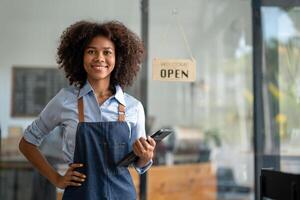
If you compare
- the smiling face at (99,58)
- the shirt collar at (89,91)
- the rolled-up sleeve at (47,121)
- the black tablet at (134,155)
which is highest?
the smiling face at (99,58)

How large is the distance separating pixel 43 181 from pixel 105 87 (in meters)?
1.01

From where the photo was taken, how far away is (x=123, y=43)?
1.57 meters

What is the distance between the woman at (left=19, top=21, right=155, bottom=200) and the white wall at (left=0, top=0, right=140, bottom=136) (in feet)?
2.44

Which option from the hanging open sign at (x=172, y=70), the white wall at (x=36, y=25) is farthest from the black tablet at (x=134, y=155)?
the white wall at (x=36, y=25)

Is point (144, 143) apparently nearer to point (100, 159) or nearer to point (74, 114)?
point (100, 159)

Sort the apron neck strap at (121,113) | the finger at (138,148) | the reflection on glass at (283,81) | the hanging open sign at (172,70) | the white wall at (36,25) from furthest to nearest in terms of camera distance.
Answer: the reflection on glass at (283,81) < the white wall at (36,25) < the hanging open sign at (172,70) < the apron neck strap at (121,113) < the finger at (138,148)

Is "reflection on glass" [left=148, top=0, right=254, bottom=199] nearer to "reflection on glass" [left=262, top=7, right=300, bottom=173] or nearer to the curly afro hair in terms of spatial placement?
"reflection on glass" [left=262, top=7, right=300, bottom=173]

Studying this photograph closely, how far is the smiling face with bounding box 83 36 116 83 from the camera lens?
1521 mm

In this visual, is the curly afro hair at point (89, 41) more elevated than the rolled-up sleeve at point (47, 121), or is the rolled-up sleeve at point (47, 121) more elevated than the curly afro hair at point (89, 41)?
the curly afro hair at point (89, 41)

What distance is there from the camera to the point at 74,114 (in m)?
1.49

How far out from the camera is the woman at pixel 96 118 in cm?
146

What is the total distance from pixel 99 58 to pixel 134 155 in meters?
0.35

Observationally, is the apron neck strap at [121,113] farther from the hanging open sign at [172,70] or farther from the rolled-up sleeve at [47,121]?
the hanging open sign at [172,70]

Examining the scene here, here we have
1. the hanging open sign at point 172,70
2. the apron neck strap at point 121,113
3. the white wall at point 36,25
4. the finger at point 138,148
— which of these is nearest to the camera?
the finger at point 138,148
